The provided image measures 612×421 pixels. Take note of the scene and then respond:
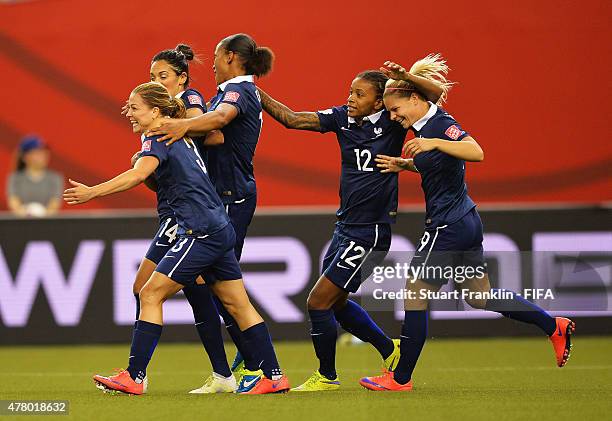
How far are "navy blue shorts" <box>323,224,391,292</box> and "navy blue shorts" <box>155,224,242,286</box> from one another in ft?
2.42

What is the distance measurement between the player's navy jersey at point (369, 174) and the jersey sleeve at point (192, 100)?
89cm

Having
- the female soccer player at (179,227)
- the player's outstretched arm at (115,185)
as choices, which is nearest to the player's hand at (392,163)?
the female soccer player at (179,227)

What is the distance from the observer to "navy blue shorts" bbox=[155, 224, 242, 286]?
6137mm

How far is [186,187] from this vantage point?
616cm

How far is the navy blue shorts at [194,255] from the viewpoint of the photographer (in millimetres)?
6137

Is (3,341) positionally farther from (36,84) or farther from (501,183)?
(501,183)

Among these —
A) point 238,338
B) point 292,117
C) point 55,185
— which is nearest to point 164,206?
point 238,338

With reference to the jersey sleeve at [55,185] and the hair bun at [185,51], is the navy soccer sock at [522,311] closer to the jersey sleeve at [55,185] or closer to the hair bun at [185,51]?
the hair bun at [185,51]

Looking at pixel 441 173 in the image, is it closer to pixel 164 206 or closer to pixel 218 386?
pixel 164 206

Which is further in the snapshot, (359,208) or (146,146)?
(359,208)

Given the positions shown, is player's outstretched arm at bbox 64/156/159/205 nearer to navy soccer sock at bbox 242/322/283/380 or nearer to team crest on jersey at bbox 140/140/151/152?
team crest on jersey at bbox 140/140/151/152

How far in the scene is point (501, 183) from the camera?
1327 cm

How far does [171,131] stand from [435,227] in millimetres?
1588

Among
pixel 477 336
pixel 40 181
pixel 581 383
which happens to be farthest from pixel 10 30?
pixel 581 383
